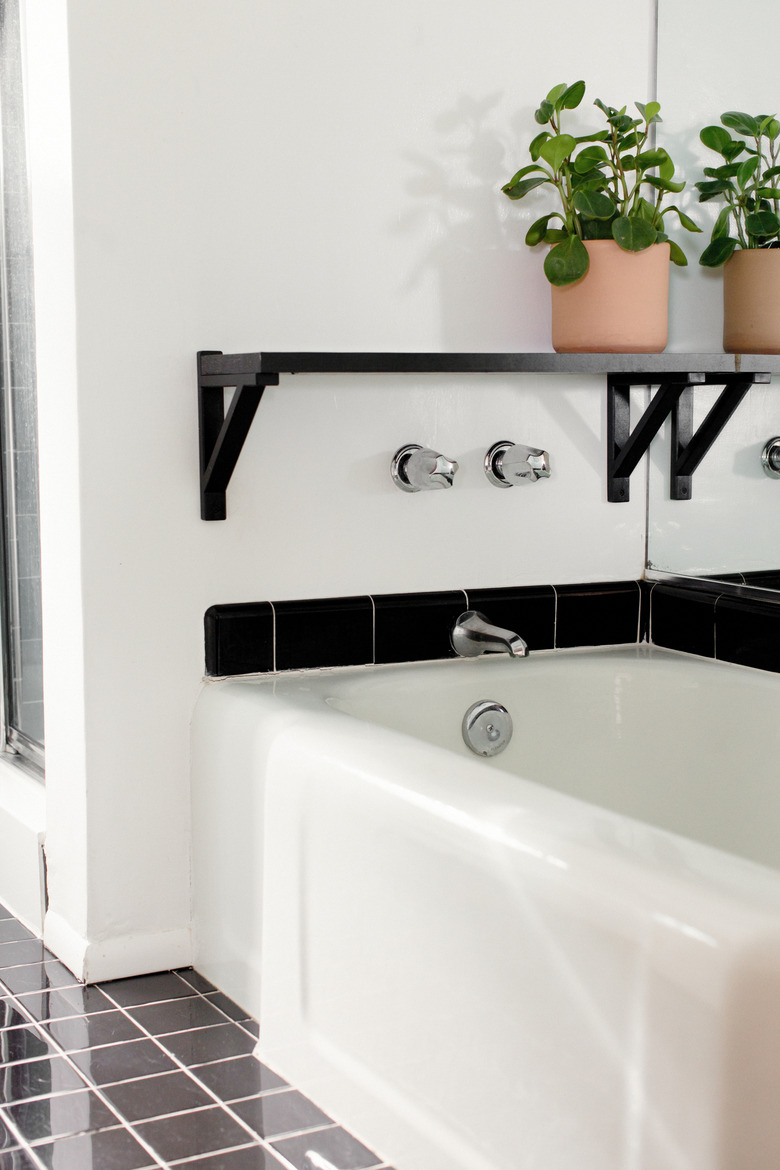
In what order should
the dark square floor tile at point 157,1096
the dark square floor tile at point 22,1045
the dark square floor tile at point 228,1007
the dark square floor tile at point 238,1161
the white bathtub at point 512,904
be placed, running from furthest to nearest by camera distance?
the dark square floor tile at point 228,1007 → the dark square floor tile at point 22,1045 → the dark square floor tile at point 157,1096 → the dark square floor tile at point 238,1161 → the white bathtub at point 512,904

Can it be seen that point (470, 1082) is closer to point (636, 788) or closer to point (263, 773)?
point (263, 773)

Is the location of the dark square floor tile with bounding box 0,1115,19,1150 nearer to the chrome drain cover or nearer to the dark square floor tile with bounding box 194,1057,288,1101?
the dark square floor tile with bounding box 194,1057,288,1101

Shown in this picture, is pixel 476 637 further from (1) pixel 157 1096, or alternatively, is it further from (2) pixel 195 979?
(1) pixel 157 1096

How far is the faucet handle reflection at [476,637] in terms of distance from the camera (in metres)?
2.04

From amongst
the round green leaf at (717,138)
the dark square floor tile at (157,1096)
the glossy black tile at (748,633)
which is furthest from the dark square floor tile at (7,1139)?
the round green leaf at (717,138)

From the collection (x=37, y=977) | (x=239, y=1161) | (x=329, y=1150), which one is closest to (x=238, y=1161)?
(x=239, y=1161)

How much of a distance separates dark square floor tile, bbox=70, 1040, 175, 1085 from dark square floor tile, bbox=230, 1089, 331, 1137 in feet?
0.48

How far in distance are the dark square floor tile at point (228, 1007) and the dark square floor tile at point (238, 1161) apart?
1.11 feet

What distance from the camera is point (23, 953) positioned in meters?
2.00

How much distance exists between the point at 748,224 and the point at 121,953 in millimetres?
1568

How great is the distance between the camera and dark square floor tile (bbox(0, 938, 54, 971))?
6.44ft

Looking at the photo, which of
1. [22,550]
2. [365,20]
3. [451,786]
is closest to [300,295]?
[365,20]

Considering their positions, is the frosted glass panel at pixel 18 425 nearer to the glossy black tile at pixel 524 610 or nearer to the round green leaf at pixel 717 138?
the glossy black tile at pixel 524 610

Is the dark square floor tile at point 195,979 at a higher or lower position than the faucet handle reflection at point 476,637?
lower
